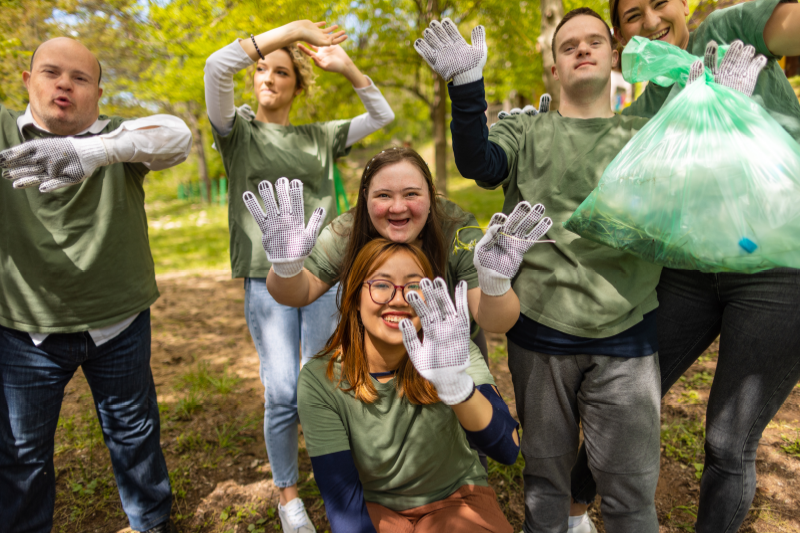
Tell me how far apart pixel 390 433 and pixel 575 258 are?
0.82m

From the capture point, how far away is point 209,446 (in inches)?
115

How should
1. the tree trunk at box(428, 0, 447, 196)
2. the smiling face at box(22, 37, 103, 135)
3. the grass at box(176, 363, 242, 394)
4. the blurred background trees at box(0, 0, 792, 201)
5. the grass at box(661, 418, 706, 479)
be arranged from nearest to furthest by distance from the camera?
the smiling face at box(22, 37, 103, 135), the grass at box(661, 418, 706, 479), the grass at box(176, 363, 242, 394), the blurred background trees at box(0, 0, 792, 201), the tree trunk at box(428, 0, 447, 196)

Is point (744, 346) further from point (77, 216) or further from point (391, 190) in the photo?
point (77, 216)

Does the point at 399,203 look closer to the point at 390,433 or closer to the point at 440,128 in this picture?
the point at 390,433

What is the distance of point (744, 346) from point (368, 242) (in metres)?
1.27

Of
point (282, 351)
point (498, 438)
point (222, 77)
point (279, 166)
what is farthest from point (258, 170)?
point (498, 438)

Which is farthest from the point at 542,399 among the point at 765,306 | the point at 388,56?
the point at 388,56

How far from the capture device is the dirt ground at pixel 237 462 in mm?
2334

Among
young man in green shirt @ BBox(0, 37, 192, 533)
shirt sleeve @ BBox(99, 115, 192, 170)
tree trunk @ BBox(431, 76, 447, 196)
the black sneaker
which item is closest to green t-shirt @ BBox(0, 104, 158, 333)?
young man in green shirt @ BBox(0, 37, 192, 533)

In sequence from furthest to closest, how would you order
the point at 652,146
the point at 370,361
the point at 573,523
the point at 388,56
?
the point at 388,56 < the point at 573,523 < the point at 370,361 < the point at 652,146

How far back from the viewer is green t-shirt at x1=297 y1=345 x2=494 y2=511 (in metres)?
1.60

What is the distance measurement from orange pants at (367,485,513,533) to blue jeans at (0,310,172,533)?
1.03 m

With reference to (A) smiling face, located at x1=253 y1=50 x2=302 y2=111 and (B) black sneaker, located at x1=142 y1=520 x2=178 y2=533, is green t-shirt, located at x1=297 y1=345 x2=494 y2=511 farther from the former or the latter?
(A) smiling face, located at x1=253 y1=50 x2=302 y2=111

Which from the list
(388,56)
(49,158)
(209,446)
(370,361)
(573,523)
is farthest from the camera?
(388,56)
